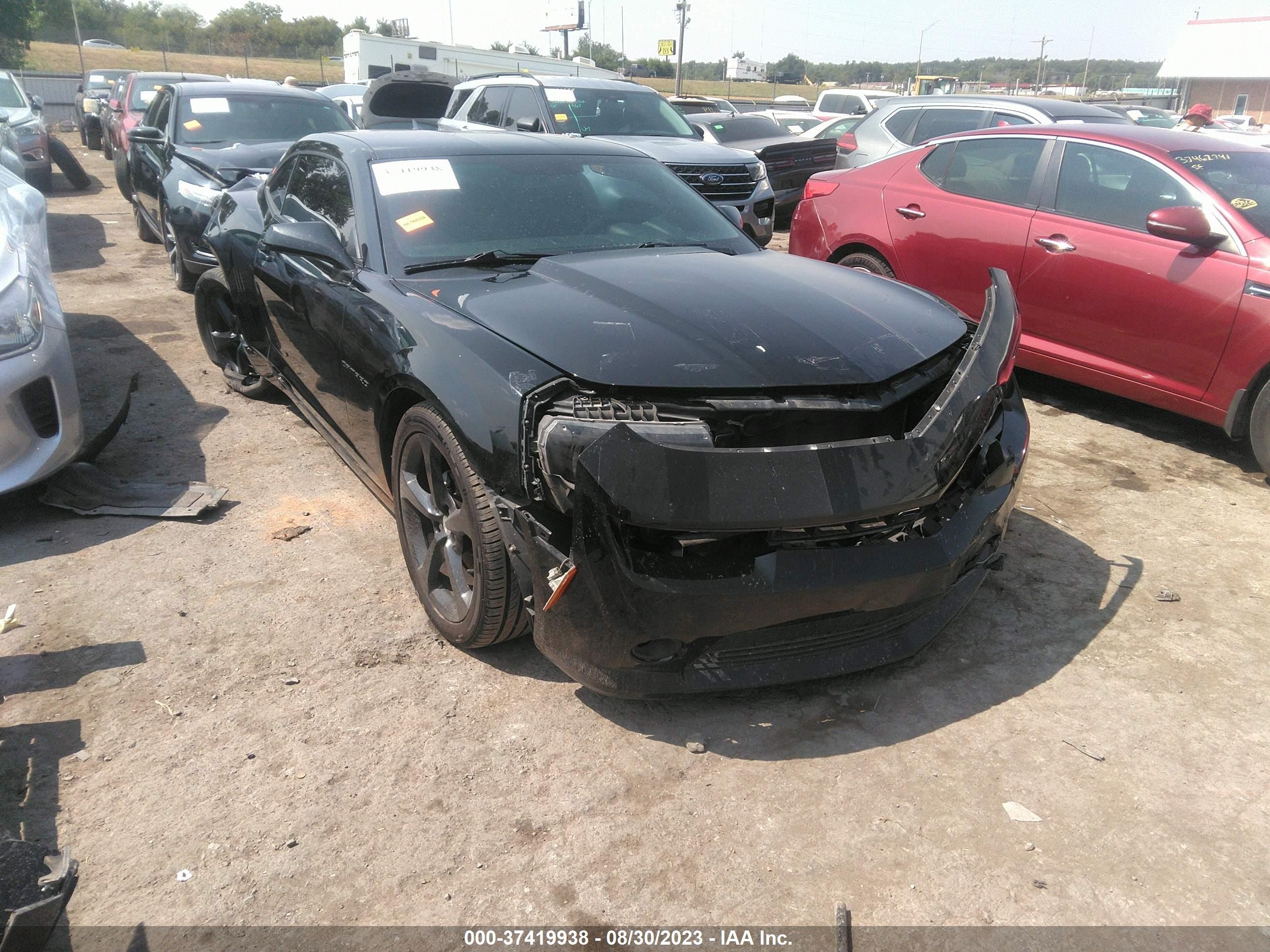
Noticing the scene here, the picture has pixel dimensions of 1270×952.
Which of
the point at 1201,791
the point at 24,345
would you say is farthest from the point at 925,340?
the point at 24,345

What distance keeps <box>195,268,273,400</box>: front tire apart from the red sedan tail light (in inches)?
153

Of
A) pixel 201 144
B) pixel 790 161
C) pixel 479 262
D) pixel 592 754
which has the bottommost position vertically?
pixel 592 754

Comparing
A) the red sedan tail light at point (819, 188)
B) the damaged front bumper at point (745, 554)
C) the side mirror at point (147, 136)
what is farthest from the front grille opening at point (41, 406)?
the side mirror at point (147, 136)

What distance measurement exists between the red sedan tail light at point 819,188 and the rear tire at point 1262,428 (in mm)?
3058

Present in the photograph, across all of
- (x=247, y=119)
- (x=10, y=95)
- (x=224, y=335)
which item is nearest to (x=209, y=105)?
(x=247, y=119)

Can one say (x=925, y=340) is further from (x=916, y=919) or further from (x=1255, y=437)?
(x=1255, y=437)

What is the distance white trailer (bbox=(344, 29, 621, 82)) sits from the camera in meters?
23.8

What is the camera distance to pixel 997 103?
8.68m

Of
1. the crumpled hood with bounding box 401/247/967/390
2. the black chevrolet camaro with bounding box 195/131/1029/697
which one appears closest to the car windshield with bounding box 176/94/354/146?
the black chevrolet camaro with bounding box 195/131/1029/697

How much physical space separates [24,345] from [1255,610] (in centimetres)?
492

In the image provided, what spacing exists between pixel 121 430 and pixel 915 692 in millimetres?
4273

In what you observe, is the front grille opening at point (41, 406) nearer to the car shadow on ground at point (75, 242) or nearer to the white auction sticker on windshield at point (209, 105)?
the car shadow on ground at point (75, 242)

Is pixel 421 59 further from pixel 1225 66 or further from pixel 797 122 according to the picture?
pixel 1225 66

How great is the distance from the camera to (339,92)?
706 inches
